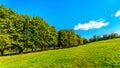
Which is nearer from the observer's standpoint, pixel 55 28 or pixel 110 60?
pixel 110 60

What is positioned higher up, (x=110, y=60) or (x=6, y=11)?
(x=6, y=11)

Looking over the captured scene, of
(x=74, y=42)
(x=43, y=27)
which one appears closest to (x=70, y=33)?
(x=74, y=42)

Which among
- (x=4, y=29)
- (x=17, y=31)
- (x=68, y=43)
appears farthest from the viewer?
(x=68, y=43)

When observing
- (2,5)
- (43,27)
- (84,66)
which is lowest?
(84,66)

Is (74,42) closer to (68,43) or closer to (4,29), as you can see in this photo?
(68,43)

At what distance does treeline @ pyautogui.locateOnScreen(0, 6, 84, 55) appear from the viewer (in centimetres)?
5678

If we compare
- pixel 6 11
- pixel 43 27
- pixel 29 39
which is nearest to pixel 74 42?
pixel 43 27

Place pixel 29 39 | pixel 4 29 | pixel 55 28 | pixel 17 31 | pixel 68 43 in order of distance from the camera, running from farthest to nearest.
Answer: pixel 68 43, pixel 55 28, pixel 29 39, pixel 17 31, pixel 4 29

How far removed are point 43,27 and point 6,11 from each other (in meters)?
18.4

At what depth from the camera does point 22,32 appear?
2574 inches

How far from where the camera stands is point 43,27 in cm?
7388

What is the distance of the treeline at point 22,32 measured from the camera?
56781 mm

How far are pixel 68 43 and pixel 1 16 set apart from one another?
44023 mm

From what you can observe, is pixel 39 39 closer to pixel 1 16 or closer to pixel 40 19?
pixel 40 19
